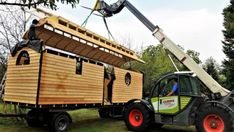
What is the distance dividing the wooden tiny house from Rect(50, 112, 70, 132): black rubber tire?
39 cm

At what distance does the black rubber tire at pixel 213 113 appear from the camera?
8.31 m

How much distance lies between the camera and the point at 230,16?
27.8 metres

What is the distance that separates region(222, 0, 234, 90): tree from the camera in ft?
87.9

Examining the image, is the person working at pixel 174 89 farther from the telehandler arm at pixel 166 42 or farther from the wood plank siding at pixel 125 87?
the wood plank siding at pixel 125 87

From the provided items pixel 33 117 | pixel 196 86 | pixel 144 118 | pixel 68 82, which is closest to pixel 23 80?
pixel 33 117

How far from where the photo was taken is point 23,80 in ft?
29.7

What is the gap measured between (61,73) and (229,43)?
23671 millimetres

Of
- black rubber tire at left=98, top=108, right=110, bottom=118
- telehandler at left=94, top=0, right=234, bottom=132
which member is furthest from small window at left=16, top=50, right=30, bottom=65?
black rubber tire at left=98, top=108, right=110, bottom=118

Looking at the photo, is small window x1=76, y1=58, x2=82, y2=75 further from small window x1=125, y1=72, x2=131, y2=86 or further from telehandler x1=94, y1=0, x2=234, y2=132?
small window x1=125, y1=72, x2=131, y2=86

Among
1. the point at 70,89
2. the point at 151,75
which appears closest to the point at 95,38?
the point at 70,89

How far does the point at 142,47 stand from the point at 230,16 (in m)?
9.79

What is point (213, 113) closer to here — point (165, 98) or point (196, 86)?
point (196, 86)

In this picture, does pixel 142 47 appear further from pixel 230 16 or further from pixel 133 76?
pixel 133 76

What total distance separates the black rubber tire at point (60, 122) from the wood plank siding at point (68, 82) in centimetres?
49
